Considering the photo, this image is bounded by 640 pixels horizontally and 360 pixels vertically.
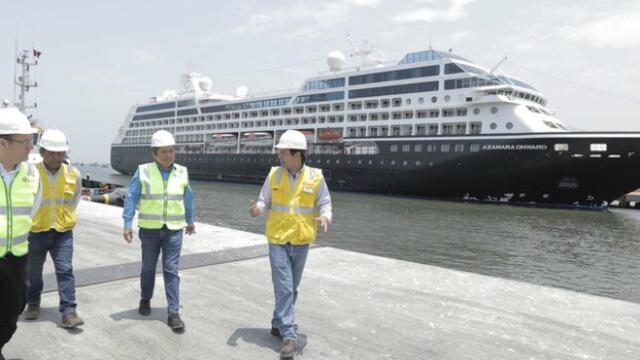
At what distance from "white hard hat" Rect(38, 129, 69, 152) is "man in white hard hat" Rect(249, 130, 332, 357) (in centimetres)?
178

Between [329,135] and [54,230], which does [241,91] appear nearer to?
[329,135]

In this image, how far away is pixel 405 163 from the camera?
30.5 m

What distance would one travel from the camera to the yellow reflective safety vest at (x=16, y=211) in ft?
8.27

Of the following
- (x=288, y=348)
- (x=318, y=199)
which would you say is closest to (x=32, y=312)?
(x=288, y=348)

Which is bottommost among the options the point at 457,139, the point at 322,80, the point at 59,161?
the point at 59,161

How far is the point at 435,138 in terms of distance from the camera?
2933cm

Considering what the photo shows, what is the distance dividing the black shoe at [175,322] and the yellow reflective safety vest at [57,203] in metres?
1.25

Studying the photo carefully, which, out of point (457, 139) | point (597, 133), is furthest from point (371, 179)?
point (597, 133)

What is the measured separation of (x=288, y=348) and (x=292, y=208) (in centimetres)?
108

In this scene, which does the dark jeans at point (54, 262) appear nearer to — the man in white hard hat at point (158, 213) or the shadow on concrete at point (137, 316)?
the shadow on concrete at point (137, 316)

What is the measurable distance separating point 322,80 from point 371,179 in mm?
11442

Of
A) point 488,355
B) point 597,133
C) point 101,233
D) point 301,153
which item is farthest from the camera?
point 597,133

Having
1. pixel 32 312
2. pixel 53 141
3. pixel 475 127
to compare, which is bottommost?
pixel 32 312

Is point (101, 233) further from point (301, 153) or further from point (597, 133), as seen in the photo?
point (597, 133)
